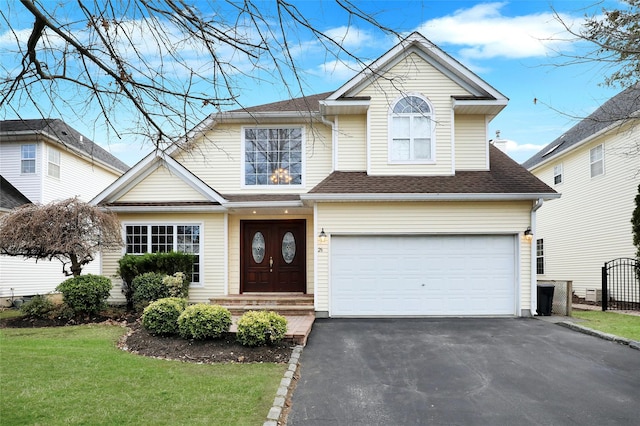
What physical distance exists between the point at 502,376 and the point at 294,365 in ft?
10.8

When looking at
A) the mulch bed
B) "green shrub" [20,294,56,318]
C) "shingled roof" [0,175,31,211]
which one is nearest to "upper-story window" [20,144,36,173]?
"shingled roof" [0,175,31,211]

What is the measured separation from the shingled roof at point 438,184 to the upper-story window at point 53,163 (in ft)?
40.9

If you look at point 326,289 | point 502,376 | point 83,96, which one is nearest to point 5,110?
point 83,96

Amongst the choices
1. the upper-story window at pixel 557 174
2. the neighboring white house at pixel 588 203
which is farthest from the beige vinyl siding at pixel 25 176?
the upper-story window at pixel 557 174

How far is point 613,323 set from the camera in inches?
422

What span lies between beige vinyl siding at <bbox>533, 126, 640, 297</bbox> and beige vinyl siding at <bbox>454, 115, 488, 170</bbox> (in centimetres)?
452

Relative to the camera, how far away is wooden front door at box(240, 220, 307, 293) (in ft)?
43.3

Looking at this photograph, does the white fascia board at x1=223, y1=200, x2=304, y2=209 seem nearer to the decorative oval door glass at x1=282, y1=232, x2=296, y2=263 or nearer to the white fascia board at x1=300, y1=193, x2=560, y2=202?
the white fascia board at x1=300, y1=193, x2=560, y2=202

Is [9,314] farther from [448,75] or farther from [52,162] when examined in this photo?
[448,75]

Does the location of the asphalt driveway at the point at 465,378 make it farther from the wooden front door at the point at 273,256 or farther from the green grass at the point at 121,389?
the wooden front door at the point at 273,256

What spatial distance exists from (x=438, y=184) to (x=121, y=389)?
9.15 m

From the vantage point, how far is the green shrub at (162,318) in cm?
851

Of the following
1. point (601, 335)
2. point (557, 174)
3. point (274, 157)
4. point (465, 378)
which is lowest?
point (601, 335)

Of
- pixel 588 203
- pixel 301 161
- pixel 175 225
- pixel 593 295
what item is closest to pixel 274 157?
pixel 301 161
